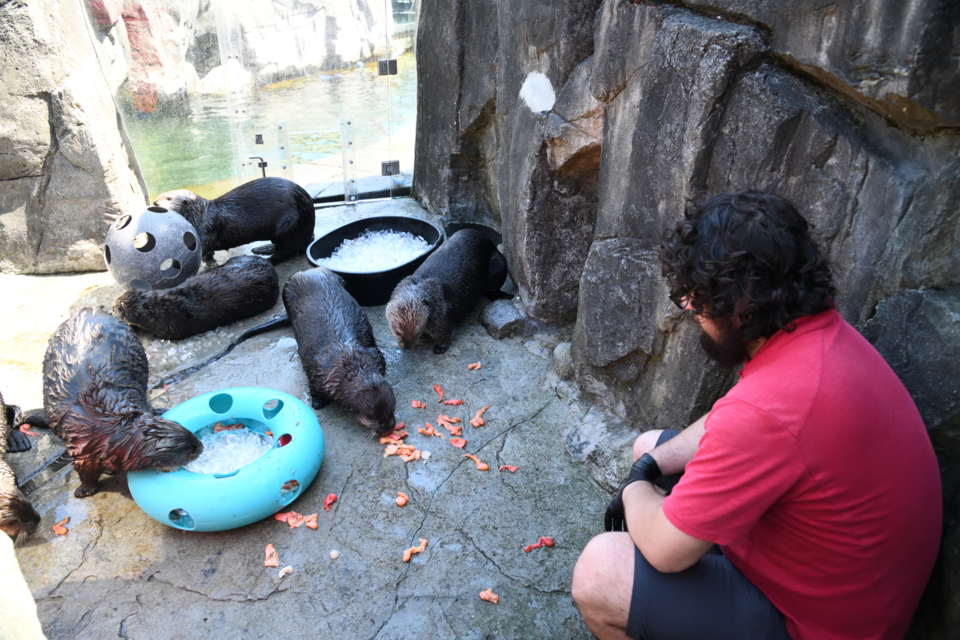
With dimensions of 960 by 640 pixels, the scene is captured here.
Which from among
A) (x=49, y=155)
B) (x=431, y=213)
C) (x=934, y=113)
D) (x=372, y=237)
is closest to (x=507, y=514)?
(x=934, y=113)

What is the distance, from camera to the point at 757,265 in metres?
1.79

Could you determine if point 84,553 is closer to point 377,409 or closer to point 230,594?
point 230,594

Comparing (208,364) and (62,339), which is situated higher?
(62,339)

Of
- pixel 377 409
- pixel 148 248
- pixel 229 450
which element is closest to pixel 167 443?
pixel 229 450

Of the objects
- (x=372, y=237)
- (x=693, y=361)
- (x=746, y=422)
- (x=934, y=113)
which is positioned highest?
(x=934, y=113)

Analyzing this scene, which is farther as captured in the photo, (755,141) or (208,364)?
(208,364)

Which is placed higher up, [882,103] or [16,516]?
[882,103]

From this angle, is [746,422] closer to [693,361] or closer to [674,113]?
[693,361]

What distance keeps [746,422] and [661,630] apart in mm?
807

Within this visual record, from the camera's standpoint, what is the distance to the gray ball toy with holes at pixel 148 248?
5.08m

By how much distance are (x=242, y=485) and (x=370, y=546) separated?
0.73 meters

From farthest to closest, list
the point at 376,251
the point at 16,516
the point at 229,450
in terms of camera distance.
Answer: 1. the point at 376,251
2. the point at 229,450
3. the point at 16,516

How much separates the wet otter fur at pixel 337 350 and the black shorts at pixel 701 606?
2236 millimetres

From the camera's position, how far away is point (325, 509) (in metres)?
3.45
